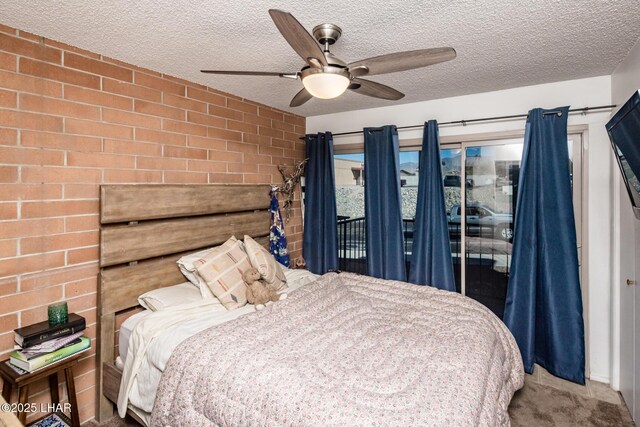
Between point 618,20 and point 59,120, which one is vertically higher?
point 618,20

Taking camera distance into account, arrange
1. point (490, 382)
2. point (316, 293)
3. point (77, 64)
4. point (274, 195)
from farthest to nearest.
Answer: point (274, 195), point (316, 293), point (77, 64), point (490, 382)

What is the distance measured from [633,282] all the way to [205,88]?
3.38 m

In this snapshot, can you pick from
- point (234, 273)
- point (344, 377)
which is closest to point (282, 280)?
point (234, 273)

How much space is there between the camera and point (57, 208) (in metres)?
2.03

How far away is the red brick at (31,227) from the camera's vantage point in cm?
185

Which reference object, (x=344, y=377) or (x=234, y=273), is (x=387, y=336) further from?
(x=234, y=273)

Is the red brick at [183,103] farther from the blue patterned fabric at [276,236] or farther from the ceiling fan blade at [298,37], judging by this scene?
the ceiling fan blade at [298,37]

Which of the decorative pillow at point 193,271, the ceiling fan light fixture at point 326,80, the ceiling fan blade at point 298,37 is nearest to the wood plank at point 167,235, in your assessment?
the decorative pillow at point 193,271

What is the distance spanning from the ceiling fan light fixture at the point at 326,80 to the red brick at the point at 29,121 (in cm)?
153

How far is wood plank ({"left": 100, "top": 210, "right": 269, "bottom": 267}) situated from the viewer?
2.23m

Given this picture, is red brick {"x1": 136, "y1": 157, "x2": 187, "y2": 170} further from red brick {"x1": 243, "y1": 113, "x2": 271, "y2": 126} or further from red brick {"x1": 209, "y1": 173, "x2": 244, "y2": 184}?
red brick {"x1": 243, "y1": 113, "x2": 271, "y2": 126}

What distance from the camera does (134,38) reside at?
197cm

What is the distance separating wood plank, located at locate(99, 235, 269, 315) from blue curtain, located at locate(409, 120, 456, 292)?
212 cm

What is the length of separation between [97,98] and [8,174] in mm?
685
